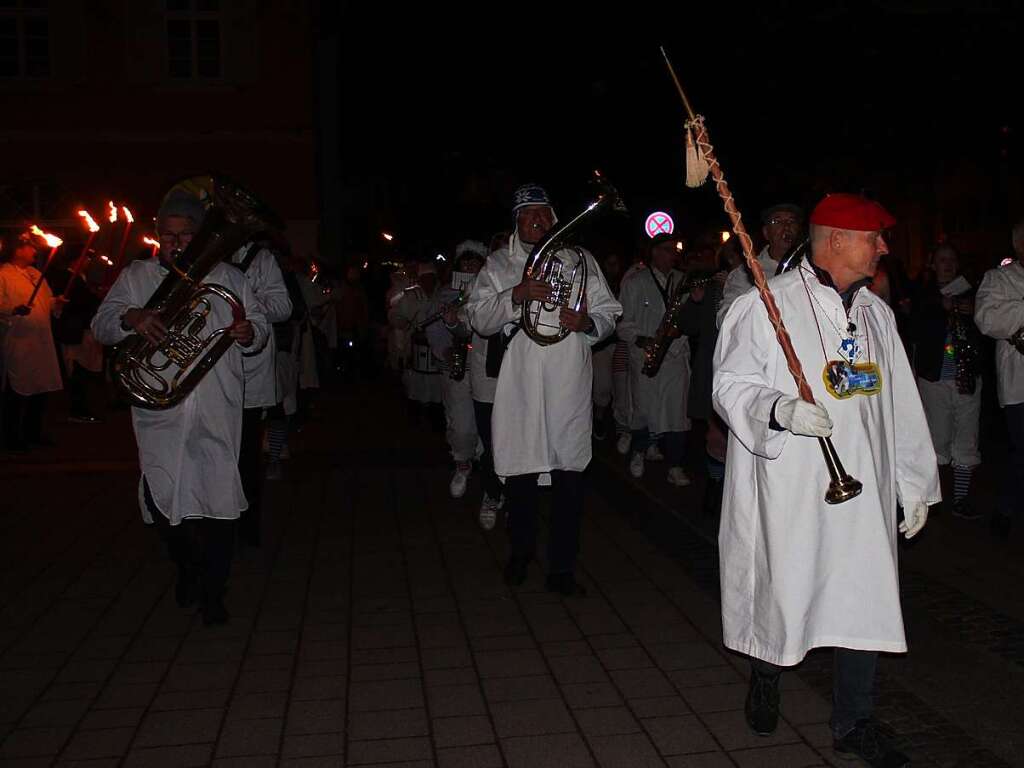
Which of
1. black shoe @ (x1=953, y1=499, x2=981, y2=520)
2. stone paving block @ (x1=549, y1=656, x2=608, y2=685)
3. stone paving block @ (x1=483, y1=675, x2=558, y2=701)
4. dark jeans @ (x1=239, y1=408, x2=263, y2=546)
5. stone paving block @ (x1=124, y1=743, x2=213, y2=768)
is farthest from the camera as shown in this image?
black shoe @ (x1=953, y1=499, x2=981, y2=520)

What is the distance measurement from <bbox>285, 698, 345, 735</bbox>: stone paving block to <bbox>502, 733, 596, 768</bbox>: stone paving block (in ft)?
2.37

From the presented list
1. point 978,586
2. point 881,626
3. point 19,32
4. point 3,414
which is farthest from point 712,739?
point 19,32

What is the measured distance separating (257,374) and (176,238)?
5.36 feet

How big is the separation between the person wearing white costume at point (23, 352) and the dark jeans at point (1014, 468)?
8.90m

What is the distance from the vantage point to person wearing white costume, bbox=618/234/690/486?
981 centimetres

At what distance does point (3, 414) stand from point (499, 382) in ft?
23.1

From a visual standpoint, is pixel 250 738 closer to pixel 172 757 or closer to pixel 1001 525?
pixel 172 757

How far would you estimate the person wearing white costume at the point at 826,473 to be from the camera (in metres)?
4.13

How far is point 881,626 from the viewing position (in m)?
4.10

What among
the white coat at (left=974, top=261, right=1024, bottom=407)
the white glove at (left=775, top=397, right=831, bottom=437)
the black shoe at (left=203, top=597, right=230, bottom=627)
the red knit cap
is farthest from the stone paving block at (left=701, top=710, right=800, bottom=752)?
the white coat at (left=974, top=261, right=1024, bottom=407)

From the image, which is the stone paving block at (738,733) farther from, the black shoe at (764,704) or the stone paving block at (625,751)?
the stone paving block at (625,751)

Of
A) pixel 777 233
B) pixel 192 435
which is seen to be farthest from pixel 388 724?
pixel 777 233

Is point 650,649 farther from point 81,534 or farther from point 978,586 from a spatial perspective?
point 81,534

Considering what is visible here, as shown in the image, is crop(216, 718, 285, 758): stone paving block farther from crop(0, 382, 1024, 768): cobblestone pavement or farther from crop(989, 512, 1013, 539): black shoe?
crop(989, 512, 1013, 539): black shoe
